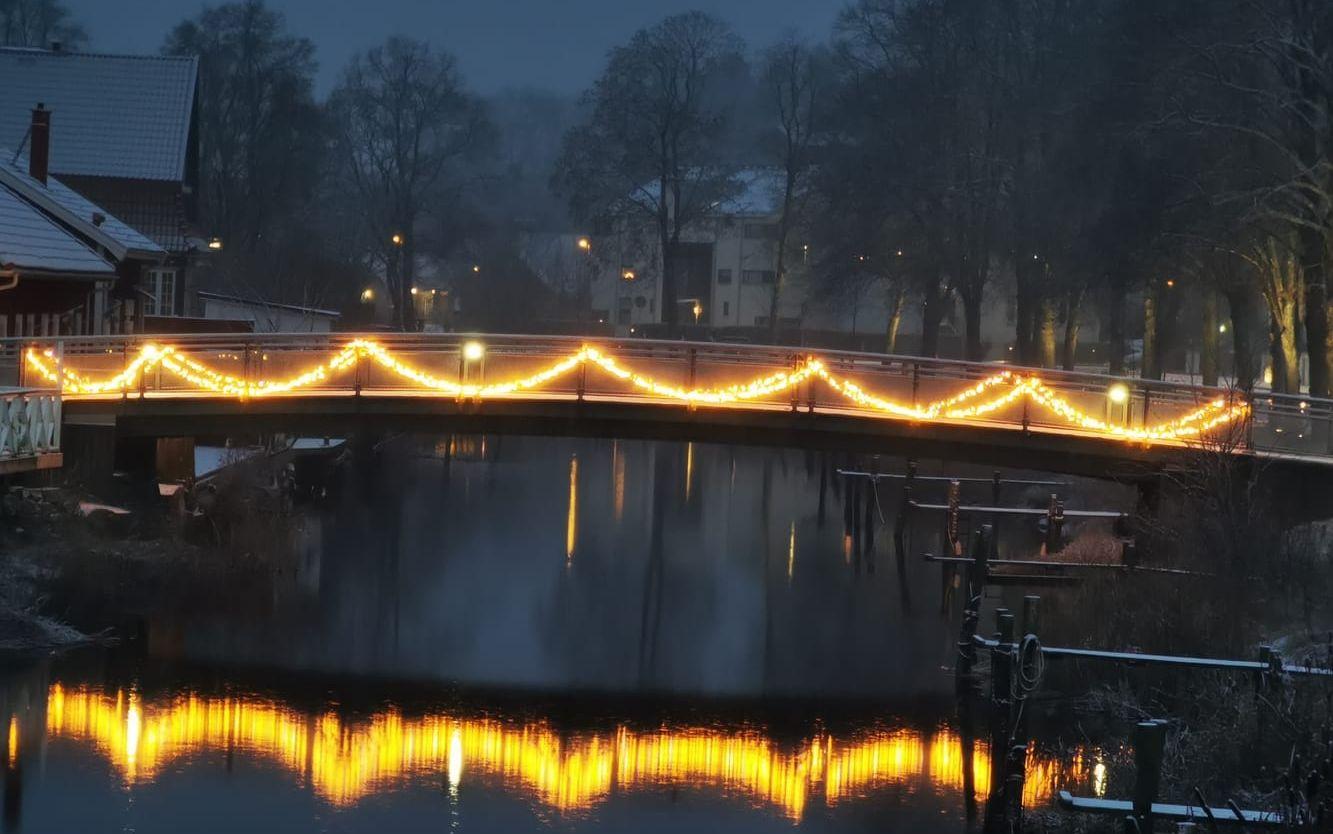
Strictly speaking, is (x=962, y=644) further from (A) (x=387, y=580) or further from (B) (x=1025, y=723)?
(A) (x=387, y=580)

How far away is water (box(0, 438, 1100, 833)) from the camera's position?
21.2 metres

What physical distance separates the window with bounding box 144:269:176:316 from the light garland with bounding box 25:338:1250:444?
21.7m

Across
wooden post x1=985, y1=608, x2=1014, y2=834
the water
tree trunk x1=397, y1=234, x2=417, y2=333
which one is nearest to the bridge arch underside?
the water

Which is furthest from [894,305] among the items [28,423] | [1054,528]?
[28,423]

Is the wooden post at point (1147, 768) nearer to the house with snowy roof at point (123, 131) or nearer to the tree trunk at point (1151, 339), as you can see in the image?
the tree trunk at point (1151, 339)

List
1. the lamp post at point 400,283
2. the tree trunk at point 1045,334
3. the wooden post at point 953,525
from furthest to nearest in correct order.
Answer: the lamp post at point 400,283 → the tree trunk at point 1045,334 → the wooden post at point 953,525

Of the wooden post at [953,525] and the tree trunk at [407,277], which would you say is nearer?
the wooden post at [953,525]

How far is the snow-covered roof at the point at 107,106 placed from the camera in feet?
185

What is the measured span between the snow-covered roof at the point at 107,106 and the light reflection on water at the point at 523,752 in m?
34.8

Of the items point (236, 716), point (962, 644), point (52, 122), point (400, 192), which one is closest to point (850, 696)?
point (962, 644)

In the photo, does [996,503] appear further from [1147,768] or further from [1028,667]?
[1147,768]

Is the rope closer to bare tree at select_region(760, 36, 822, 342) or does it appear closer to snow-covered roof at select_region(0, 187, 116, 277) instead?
snow-covered roof at select_region(0, 187, 116, 277)

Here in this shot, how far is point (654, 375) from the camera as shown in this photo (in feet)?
109

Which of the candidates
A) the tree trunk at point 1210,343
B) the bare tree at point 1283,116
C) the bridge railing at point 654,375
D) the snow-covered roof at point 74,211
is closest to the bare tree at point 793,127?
the tree trunk at point 1210,343
